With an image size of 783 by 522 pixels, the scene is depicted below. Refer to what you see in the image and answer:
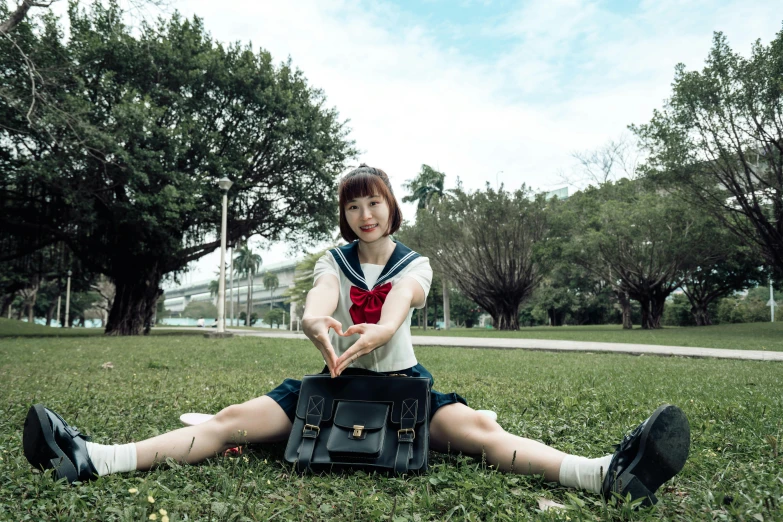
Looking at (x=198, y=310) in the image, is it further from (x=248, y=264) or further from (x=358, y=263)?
(x=358, y=263)

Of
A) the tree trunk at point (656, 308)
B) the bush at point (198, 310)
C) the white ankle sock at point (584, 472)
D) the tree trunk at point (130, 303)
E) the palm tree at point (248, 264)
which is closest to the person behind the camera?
the white ankle sock at point (584, 472)

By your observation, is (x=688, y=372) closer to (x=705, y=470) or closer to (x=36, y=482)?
(x=705, y=470)

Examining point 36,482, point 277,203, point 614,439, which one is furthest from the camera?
point 277,203

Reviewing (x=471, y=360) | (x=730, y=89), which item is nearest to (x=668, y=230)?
(x=730, y=89)

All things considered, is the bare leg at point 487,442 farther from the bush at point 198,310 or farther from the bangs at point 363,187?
the bush at point 198,310

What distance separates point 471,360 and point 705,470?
6.34 m

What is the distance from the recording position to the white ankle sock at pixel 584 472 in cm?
207

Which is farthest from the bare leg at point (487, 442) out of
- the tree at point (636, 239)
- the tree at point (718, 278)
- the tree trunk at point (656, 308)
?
the tree trunk at point (656, 308)

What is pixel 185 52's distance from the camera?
719 inches

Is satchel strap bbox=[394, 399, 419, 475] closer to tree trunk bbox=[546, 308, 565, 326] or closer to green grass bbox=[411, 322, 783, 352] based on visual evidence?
green grass bbox=[411, 322, 783, 352]

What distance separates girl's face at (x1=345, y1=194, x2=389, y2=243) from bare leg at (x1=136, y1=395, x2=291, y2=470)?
95cm

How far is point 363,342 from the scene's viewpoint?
2.21m

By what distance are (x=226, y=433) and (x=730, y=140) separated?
845 inches

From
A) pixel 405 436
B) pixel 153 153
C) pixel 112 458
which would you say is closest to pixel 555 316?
pixel 153 153
